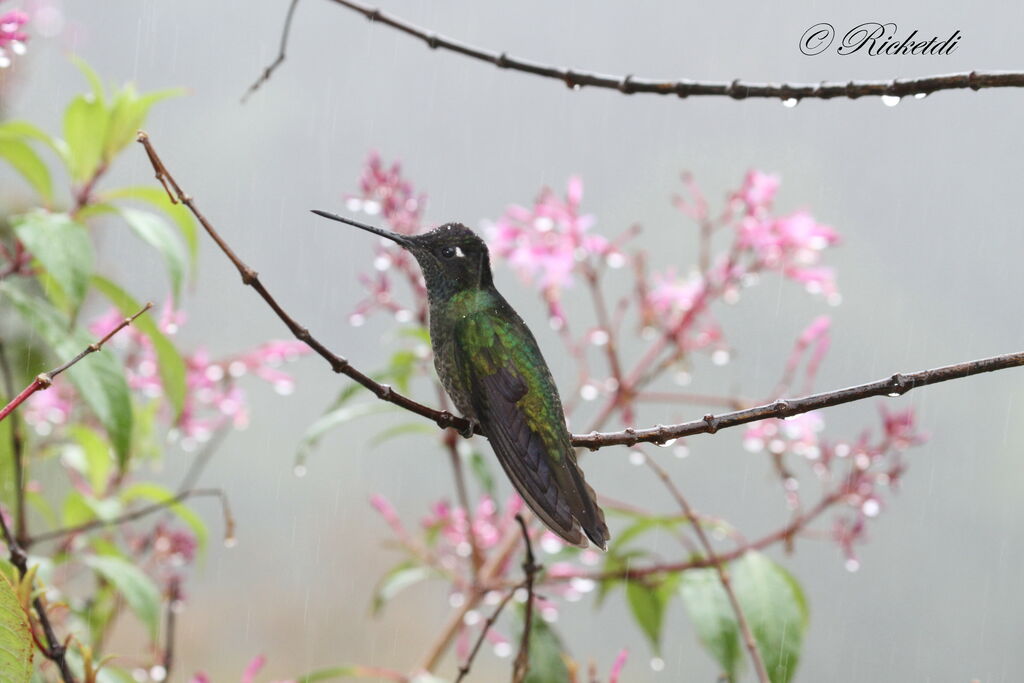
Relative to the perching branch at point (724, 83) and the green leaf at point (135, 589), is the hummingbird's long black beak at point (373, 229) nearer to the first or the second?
the perching branch at point (724, 83)

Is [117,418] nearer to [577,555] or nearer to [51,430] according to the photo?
[577,555]

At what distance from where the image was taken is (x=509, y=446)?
0.52m

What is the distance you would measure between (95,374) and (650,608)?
0.72 m

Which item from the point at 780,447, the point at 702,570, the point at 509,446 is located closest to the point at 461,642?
the point at 702,570

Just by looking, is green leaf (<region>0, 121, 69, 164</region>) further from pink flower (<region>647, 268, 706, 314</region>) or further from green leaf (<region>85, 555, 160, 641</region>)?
pink flower (<region>647, 268, 706, 314</region>)

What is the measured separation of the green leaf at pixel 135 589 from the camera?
922mm

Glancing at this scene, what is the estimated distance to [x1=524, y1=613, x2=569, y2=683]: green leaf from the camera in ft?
3.54

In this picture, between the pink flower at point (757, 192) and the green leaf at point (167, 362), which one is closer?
the green leaf at point (167, 362)

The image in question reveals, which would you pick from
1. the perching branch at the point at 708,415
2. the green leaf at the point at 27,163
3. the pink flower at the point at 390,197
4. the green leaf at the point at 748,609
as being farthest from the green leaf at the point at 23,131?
the green leaf at the point at 748,609

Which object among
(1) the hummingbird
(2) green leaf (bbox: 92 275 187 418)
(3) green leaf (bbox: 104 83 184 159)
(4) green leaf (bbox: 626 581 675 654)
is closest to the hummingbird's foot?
(1) the hummingbird

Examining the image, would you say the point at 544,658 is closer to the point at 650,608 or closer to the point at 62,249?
the point at 650,608

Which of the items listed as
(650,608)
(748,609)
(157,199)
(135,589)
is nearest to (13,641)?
(135,589)

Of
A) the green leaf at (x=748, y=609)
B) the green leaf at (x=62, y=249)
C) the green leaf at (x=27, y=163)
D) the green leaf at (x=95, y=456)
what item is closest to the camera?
the green leaf at (x=62, y=249)

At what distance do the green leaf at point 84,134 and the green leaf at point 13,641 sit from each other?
0.66 metres
